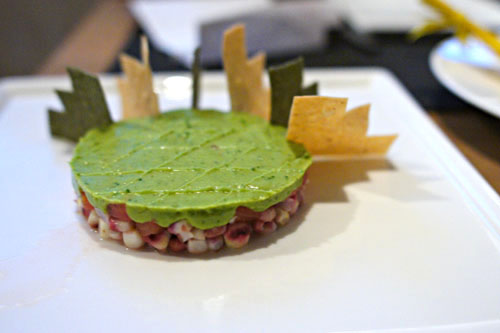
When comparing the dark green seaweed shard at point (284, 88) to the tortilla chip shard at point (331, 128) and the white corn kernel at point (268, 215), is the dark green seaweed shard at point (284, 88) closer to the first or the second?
the tortilla chip shard at point (331, 128)

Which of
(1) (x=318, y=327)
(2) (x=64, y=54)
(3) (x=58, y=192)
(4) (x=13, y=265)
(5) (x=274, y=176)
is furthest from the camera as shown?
(2) (x=64, y=54)

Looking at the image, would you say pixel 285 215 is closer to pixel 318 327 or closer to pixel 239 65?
pixel 318 327

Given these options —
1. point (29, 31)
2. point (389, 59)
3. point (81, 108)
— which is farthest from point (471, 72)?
point (29, 31)

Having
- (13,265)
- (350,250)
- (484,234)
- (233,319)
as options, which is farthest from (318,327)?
(13,265)

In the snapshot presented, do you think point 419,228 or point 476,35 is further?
point 476,35

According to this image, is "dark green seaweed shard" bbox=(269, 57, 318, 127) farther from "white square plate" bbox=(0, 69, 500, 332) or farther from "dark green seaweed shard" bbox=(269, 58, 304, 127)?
"white square plate" bbox=(0, 69, 500, 332)
